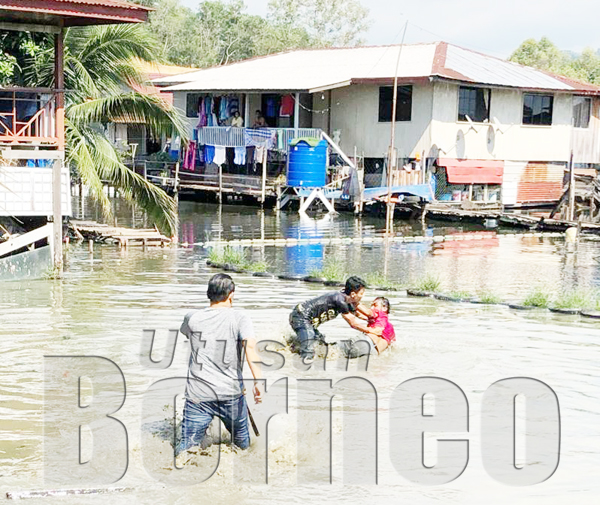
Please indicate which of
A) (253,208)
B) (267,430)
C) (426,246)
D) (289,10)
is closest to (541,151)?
(253,208)

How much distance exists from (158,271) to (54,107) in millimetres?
3676

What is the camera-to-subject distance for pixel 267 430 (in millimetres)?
8094

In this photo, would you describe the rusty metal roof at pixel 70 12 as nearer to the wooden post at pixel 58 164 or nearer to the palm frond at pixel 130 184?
the wooden post at pixel 58 164

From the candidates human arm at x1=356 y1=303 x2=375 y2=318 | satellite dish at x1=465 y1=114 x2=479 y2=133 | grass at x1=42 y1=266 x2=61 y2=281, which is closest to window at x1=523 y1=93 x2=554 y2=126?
satellite dish at x1=465 y1=114 x2=479 y2=133

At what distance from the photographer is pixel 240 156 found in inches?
1432

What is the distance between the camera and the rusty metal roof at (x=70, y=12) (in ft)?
49.2

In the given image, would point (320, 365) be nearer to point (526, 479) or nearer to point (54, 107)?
point (526, 479)

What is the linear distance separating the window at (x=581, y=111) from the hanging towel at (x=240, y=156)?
13389 mm

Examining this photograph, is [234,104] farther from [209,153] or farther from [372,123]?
[372,123]

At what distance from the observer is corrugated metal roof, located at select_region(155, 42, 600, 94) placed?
33594 millimetres

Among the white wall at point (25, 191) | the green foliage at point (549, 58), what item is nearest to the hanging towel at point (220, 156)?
the white wall at point (25, 191)

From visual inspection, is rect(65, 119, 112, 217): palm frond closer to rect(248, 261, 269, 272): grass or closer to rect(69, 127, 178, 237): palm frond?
rect(69, 127, 178, 237): palm frond

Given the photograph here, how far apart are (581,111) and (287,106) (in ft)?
40.0

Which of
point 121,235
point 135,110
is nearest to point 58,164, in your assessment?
point 135,110
